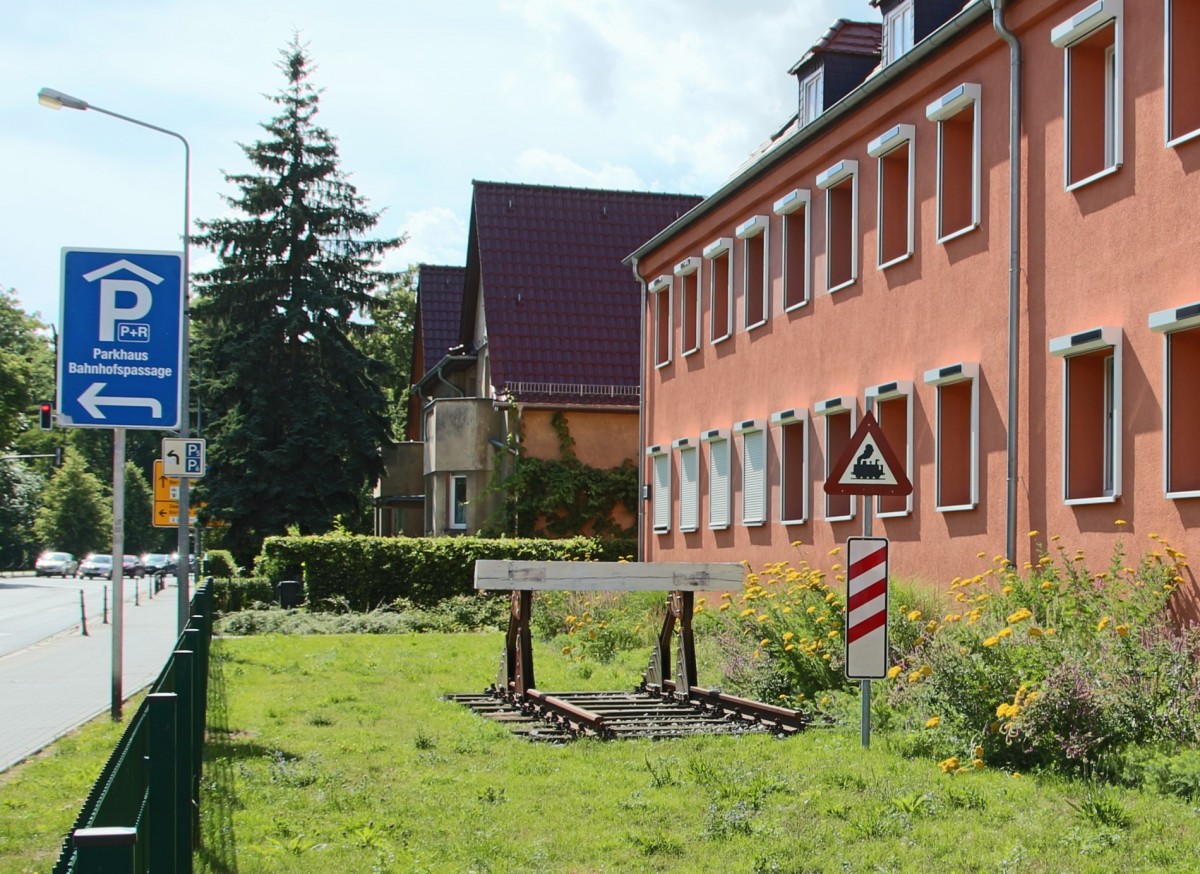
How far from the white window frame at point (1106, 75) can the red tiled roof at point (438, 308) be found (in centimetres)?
3685

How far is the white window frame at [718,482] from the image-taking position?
89.9ft

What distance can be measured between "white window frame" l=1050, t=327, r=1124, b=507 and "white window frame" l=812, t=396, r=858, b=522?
5.39 m

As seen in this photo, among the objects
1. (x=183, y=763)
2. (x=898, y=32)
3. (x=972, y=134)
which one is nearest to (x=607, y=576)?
(x=972, y=134)

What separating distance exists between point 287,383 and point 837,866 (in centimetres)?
4113

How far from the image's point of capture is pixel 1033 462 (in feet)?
54.6

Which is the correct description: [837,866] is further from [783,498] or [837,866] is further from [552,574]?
[783,498]

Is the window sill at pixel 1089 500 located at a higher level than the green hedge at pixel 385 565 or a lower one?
higher

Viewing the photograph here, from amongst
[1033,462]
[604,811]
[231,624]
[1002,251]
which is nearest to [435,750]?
[604,811]

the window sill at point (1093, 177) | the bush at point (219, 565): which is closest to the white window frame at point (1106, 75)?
the window sill at point (1093, 177)

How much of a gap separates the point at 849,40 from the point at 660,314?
7.80 meters

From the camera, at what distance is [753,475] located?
26.1m

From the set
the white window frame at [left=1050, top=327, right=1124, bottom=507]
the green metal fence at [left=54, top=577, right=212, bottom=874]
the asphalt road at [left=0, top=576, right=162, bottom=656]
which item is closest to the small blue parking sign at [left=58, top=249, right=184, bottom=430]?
the green metal fence at [left=54, top=577, right=212, bottom=874]

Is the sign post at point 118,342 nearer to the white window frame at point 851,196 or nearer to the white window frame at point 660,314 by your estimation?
the white window frame at point 851,196

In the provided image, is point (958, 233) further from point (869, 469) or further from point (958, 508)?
point (869, 469)
